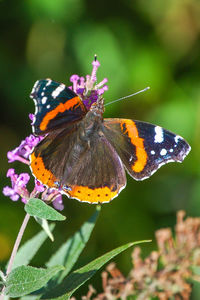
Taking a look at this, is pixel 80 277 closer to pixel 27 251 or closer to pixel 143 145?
pixel 27 251

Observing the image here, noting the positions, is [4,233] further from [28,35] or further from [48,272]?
[48,272]

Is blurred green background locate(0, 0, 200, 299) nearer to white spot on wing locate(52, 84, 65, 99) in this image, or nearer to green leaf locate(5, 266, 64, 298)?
white spot on wing locate(52, 84, 65, 99)

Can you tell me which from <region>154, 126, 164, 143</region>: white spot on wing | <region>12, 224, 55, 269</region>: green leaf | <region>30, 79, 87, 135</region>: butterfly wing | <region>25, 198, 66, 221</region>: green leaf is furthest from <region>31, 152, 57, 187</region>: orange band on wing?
<region>154, 126, 164, 143</region>: white spot on wing

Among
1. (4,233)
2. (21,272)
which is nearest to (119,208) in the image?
(4,233)

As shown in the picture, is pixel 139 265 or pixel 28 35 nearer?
pixel 139 265

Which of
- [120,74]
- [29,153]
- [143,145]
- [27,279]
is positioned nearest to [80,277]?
[27,279]

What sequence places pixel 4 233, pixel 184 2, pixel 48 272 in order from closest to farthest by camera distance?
pixel 48 272 < pixel 4 233 < pixel 184 2

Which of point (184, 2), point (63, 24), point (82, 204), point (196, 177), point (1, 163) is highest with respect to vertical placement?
point (63, 24)
